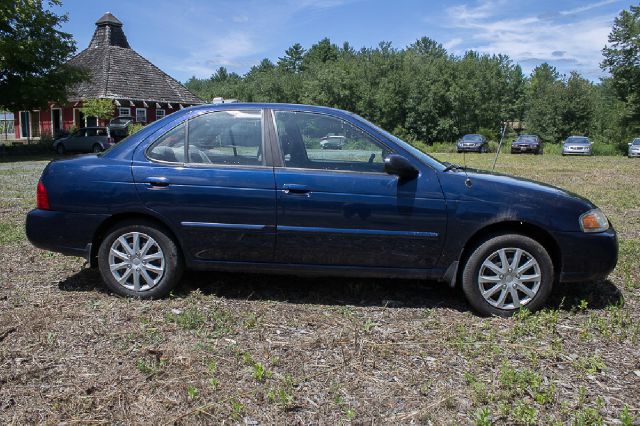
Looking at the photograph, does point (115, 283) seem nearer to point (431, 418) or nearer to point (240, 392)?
point (240, 392)

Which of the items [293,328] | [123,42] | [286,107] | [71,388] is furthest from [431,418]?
[123,42]

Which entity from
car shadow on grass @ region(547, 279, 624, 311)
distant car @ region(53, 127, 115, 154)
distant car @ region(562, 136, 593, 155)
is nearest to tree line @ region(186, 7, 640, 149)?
distant car @ region(562, 136, 593, 155)

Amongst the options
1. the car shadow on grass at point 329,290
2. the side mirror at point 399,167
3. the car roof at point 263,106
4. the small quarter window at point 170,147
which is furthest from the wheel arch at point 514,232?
the small quarter window at point 170,147

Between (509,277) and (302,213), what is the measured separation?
5.84 ft

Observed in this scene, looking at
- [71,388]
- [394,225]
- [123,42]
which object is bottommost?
[71,388]

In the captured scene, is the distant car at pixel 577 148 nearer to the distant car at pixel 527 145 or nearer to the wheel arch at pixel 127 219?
the distant car at pixel 527 145

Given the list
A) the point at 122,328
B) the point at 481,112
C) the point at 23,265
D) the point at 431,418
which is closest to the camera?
the point at 431,418

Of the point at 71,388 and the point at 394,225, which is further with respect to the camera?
the point at 394,225

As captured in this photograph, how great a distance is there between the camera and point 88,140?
29500 mm

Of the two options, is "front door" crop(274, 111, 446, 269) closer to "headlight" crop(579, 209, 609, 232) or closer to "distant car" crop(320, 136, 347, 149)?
"distant car" crop(320, 136, 347, 149)

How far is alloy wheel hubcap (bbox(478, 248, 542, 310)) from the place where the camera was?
4.46 m

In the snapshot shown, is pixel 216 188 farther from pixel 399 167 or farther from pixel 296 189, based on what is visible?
pixel 399 167

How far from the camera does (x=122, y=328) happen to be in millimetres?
4148

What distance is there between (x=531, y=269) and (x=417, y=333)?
1.15 m
